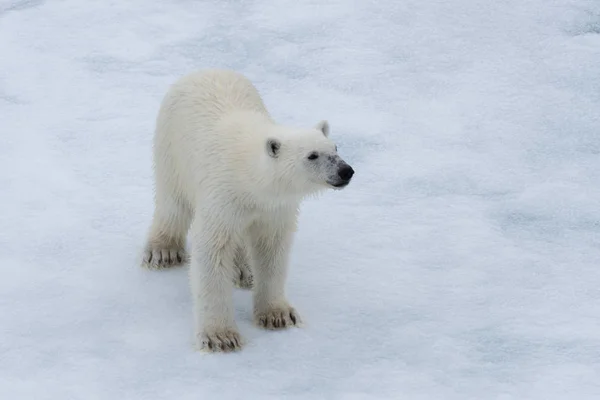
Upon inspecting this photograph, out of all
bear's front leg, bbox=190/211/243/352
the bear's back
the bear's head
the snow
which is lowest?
the snow

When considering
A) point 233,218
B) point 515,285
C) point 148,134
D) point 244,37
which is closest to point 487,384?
point 515,285

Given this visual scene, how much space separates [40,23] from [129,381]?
4711mm

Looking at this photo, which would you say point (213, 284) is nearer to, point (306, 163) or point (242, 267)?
point (242, 267)

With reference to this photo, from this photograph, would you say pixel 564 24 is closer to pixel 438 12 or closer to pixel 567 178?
pixel 438 12

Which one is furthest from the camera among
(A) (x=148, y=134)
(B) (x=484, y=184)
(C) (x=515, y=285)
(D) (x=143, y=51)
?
(D) (x=143, y=51)

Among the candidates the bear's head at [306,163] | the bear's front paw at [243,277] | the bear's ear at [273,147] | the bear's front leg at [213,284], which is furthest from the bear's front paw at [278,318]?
the bear's ear at [273,147]

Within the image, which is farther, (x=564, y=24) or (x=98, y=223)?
(x=564, y=24)

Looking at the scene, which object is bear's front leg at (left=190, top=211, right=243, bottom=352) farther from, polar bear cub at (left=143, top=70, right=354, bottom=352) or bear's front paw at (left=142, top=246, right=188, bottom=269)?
bear's front paw at (left=142, top=246, right=188, bottom=269)

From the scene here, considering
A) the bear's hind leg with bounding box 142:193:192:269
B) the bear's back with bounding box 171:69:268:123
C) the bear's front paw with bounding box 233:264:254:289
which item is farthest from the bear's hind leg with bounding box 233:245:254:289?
the bear's back with bounding box 171:69:268:123

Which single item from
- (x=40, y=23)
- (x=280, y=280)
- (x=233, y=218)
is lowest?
(x=40, y=23)

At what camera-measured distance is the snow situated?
4527 mm

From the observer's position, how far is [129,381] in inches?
173

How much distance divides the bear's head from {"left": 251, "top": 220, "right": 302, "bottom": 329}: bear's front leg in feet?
1.19

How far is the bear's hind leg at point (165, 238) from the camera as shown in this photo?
5227 millimetres
